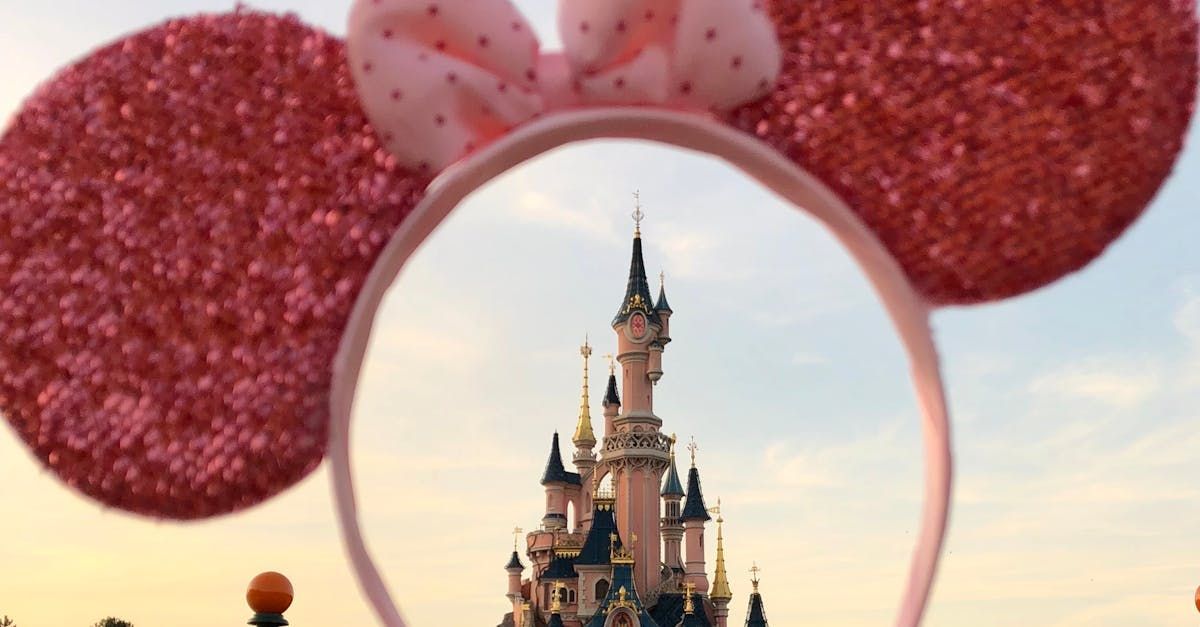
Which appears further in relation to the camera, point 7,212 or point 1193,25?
point 7,212

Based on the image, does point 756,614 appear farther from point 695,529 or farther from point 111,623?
point 111,623

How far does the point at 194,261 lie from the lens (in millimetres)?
2467

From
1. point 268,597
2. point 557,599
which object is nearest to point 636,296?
point 557,599

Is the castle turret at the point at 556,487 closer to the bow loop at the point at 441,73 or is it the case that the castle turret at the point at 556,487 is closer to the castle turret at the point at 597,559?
the castle turret at the point at 597,559

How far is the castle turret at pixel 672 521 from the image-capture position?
87.1 ft

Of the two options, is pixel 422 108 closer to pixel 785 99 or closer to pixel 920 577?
pixel 785 99

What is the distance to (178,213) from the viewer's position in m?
2.49

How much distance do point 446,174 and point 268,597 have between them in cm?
247

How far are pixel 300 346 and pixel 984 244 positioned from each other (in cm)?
156

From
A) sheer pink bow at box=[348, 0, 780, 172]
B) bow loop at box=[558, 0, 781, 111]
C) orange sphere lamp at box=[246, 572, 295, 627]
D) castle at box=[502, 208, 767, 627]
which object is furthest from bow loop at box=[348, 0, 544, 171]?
castle at box=[502, 208, 767, 627]

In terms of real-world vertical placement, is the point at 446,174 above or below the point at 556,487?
below

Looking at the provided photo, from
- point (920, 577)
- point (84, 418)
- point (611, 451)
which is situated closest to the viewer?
point (920, 577)

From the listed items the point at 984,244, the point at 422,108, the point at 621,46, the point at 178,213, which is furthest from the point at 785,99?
the point at 178,213

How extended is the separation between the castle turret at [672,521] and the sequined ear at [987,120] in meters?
24.5
